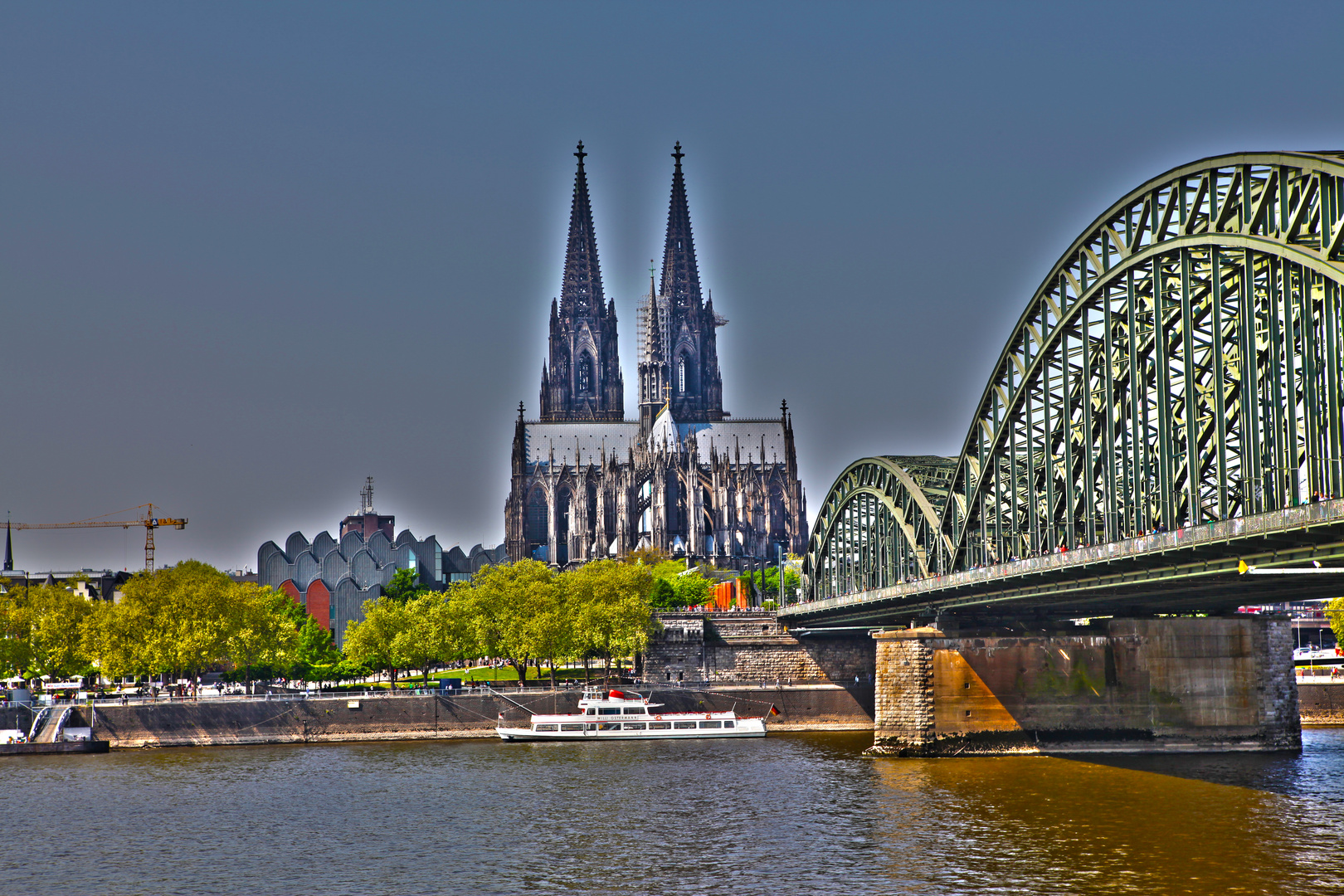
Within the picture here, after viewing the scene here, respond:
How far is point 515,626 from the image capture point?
11488 centimetres

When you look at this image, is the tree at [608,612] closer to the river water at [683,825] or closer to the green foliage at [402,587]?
the river water at [683,825]

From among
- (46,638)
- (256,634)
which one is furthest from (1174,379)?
(46,638)

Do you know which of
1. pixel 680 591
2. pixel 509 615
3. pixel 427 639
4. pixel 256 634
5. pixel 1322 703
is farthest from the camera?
pixel 680 591

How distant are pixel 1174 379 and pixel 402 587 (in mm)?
111062

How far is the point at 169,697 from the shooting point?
3893 inches

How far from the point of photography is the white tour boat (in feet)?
315

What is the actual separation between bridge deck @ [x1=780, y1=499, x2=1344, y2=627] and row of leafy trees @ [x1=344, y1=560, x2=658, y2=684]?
27947 mm

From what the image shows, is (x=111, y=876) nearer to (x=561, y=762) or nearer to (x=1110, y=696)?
(x=561, y=762)

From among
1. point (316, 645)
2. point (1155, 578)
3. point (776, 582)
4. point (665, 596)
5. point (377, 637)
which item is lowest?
point (316, 645)

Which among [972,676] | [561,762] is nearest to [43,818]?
[561,762]

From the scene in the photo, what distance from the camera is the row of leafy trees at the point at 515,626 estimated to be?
11462 centimetres

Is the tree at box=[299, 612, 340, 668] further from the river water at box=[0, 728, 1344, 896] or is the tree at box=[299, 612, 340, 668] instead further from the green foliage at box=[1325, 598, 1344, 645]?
the green foliage at box=[1325, 598, 1344, 645]

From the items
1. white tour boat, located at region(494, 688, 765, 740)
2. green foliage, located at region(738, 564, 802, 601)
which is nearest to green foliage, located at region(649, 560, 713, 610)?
green foliage, located at region(738, 564, 802, 601)

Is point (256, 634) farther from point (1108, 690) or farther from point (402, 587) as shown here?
point (402, 587)
